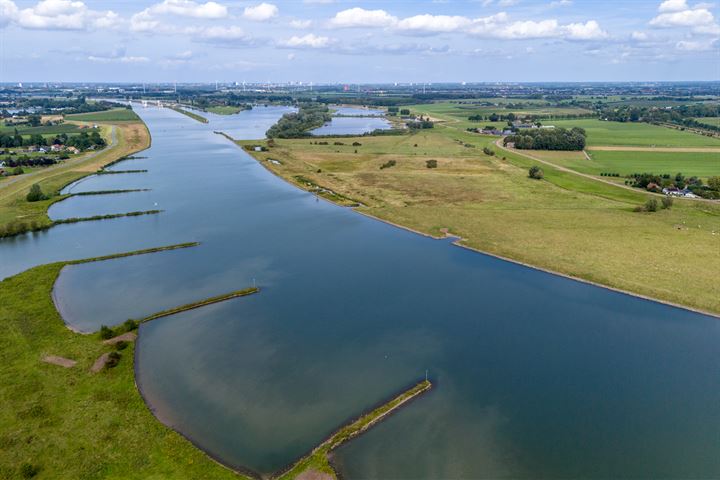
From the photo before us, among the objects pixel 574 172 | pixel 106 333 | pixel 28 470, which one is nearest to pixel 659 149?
pixel 574 172

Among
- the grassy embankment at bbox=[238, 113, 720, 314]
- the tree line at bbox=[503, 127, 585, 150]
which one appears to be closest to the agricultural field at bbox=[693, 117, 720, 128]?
the tree line at bbox=[503, 127, 585, 150]

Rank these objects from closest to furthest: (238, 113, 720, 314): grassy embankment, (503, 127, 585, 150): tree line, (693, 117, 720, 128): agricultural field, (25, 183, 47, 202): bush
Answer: (238, 113, 720, 314): grassy embankment → (25, 183, 47, 202): bush → (503, 127, 585, 150): tree line → (693, 117, 720, 128): agricultural field

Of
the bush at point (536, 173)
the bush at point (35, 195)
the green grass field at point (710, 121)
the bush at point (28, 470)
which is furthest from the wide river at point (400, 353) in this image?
the green grass field at point (710, 121)

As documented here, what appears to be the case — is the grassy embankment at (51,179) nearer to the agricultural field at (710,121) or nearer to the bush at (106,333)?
the bush at (106,333)

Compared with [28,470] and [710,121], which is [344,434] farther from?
[710,121]

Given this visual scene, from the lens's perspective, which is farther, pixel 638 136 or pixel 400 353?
pixel 638 136

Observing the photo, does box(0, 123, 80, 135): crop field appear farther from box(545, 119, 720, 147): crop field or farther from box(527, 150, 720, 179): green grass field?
box(545, 119, 720, 147): crop field
